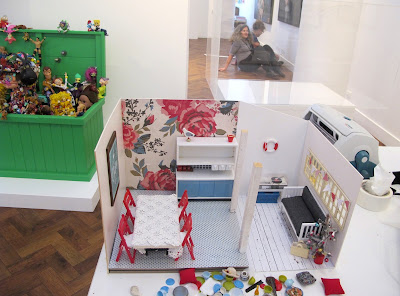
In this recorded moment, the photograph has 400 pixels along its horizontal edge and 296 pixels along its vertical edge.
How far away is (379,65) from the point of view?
17.3 ft

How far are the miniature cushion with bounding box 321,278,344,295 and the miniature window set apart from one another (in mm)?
369

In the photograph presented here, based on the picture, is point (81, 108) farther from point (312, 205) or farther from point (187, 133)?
point (312, 205)

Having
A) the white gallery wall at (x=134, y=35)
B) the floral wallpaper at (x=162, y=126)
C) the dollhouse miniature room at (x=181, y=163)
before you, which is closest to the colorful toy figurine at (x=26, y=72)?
the dollhouse miniature room at (x=181, y=163)

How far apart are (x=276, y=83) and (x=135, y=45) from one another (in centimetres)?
189

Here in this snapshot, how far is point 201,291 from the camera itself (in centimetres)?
246

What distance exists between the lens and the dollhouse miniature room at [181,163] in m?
2.64

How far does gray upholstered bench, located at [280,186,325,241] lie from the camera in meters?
2.88

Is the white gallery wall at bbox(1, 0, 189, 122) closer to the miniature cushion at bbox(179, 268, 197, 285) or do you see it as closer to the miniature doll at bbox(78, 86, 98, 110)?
the miniature doll at bbox(78, 86, 98, 110)

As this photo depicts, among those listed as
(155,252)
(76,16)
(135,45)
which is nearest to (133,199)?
(155,252)

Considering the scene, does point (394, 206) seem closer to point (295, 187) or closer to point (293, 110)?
point (295, 187)

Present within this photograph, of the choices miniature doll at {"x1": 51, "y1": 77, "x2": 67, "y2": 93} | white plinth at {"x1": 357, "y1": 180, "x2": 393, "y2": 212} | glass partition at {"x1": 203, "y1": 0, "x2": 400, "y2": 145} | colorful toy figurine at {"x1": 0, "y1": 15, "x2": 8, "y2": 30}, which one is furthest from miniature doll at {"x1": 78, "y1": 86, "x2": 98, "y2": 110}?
white plinth at {"x1": 357, "y1": 180, "x2": 393, "y2": 212}

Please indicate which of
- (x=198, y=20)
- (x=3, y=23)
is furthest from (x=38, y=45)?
(x=198, y=20)

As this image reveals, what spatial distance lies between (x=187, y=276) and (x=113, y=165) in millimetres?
939

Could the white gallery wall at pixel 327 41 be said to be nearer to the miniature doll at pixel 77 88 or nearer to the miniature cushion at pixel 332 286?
the miniature doll at pixel 77 88
